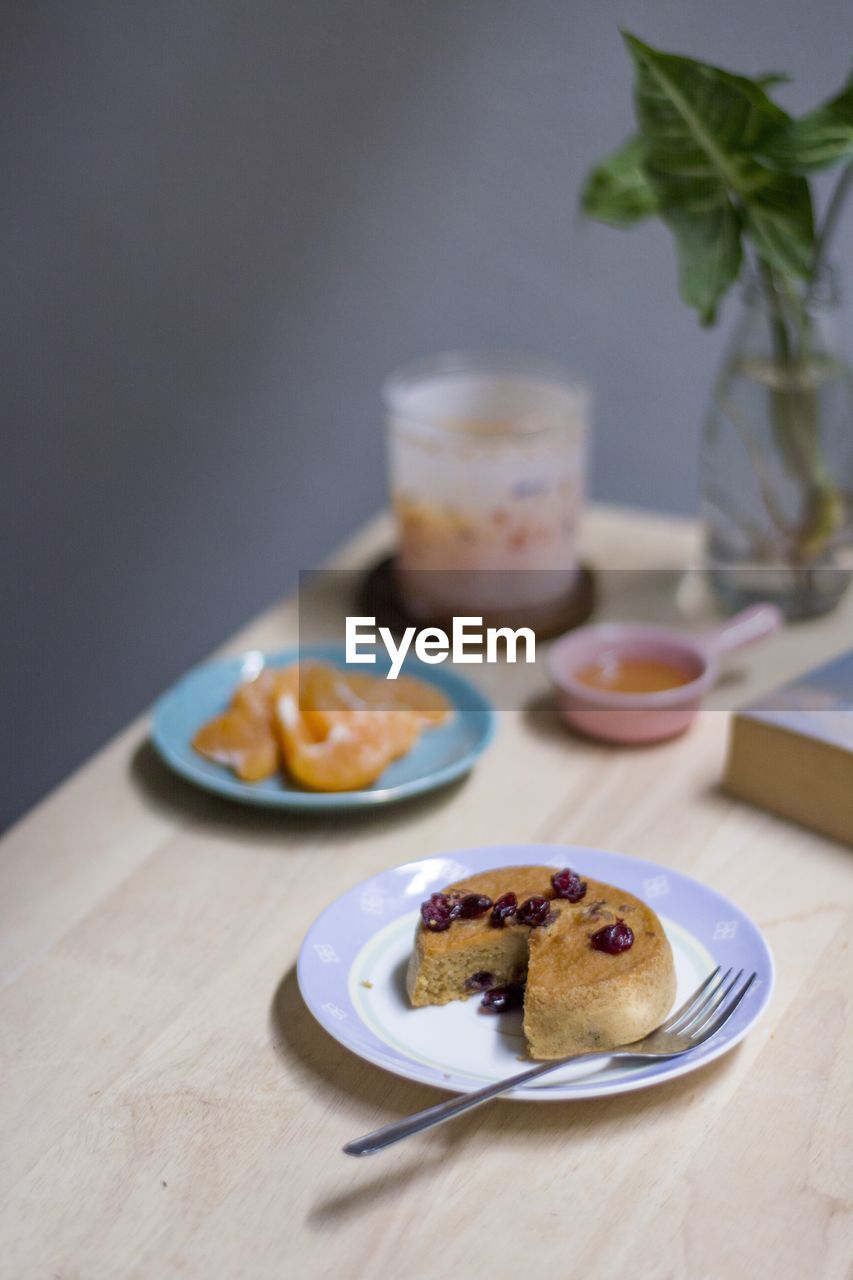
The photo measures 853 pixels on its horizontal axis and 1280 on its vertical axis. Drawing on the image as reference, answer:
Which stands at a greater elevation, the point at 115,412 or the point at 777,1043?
the point at 115,412

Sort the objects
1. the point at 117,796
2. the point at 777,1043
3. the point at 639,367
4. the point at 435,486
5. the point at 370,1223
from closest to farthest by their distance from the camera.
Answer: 1. the point at 370,1223
2. the point at 777,1043
3. the point at 117,796
4. the point at 435,486
5. the point at 639,367

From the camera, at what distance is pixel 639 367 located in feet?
7.10

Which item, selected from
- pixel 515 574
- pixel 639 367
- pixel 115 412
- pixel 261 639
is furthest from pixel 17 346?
pixel 639 367

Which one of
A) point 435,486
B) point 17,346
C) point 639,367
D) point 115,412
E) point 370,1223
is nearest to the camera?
point 370,1223

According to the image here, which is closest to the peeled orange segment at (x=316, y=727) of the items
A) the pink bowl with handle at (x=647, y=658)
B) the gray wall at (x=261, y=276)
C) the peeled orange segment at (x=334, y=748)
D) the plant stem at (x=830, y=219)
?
the peeled orange segment at (x=334, y=748)

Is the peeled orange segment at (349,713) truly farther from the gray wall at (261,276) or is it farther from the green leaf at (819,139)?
Result: the gray wall at (261,276)

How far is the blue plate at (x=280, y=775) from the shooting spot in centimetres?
106

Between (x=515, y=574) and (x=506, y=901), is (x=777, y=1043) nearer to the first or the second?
(x=506, y=901)

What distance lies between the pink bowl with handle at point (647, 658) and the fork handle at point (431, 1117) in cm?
47

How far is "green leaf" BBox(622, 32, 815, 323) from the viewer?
114 cm

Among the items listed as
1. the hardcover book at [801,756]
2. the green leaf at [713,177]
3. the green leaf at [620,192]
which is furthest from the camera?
the green leaf at [620,192]

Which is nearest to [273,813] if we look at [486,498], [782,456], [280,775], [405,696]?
[280,775]

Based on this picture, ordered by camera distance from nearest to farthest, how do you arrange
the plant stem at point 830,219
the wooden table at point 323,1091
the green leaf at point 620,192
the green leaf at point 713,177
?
1. the wooden table at point 323,1091
2. the green leaf at point 713,177
3. the plant stem at point 830,219
4. the green leaf at point 620,192

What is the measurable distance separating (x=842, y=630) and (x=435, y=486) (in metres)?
0.43
